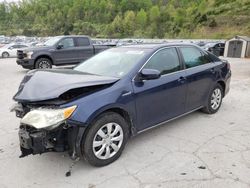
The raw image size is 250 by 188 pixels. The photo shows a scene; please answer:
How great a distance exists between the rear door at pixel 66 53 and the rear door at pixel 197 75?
7.79 meters

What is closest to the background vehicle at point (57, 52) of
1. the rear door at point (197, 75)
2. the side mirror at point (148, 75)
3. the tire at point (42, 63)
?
the tire at point (42, 63)

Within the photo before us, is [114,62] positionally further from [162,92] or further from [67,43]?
[67,43]

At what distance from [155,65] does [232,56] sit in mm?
21918

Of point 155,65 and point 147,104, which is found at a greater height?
point 155,65

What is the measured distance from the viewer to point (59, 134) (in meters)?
2.88

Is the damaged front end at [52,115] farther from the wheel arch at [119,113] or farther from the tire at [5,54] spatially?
the tire at [5,54]

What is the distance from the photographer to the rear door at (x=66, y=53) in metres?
11.4

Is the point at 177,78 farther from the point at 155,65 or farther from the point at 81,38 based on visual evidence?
the point at 81,38

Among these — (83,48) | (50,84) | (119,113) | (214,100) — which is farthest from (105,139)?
(83,48)

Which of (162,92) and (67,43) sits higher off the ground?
(67,43)

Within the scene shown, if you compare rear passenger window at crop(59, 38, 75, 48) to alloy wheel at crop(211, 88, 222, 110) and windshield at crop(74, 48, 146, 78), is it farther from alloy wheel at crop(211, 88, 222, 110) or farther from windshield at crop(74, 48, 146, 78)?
alloy wheel at crop(211, 88, 222, 110)

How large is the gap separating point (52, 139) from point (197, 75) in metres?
2.83

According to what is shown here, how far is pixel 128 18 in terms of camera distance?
292 ft

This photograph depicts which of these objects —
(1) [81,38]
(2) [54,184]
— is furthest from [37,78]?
(1) [81,38]
